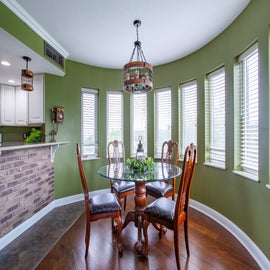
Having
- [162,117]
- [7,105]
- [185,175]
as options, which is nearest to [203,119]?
[162,117]

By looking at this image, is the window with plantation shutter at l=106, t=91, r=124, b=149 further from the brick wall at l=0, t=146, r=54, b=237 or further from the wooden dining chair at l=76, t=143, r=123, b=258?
the wooden dining chair at l=76, t=143, r=123, b=258

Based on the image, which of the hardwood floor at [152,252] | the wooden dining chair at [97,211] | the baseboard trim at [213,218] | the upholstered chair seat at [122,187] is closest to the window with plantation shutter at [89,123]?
the baseboard trim at [213,218]

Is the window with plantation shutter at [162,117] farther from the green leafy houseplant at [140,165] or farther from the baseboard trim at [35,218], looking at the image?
the baseboard trim at [35,218]

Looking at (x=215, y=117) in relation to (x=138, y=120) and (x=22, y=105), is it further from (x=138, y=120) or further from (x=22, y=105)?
(x=22, y=105)

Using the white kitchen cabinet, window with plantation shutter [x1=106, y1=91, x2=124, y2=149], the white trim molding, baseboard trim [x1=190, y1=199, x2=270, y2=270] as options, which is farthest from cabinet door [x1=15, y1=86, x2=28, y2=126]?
baseboard trim [x1=190, y1=199, x2=270, y2=270]

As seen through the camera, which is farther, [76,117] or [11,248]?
[76,117]

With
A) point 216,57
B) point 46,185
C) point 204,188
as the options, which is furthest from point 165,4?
point 46,185

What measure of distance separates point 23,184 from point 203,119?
9.65ft

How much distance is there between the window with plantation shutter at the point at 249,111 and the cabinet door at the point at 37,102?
10.3 feet

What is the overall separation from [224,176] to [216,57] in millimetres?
1798

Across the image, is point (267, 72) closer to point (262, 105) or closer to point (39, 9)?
point (262, 105)

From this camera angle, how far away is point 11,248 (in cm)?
193

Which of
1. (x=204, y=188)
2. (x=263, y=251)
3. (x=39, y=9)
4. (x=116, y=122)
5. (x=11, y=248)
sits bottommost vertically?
(x=11, y=248)

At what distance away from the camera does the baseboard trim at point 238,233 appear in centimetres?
162
